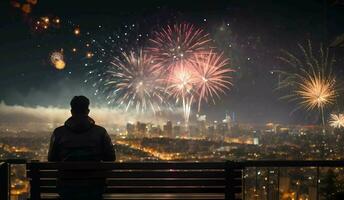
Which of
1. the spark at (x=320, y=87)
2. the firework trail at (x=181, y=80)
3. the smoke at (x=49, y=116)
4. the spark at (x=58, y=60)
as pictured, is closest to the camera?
the spark at (x=320, y=87)

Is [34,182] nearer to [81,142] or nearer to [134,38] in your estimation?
[81,142]

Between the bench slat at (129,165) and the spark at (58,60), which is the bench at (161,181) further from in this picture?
the spark at (58,60)

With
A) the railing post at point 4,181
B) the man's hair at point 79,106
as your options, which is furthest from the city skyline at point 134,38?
the man's hair at point 79,106

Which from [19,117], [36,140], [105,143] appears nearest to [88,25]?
[36,140]

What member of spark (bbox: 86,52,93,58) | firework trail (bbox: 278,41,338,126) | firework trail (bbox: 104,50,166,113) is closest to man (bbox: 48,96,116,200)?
firework trail (bbox: 278,41,338,126)

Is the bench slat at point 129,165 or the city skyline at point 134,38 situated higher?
the city skyline at point 134,38

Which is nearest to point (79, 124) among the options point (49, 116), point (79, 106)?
point (79, 106)

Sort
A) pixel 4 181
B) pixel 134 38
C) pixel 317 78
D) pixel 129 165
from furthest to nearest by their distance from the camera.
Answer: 1. pixel 134 38
2. pixel 317 78
3. pixel 4 181
4. pixel 129 165

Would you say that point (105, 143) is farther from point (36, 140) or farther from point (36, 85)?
point (36, 85)
